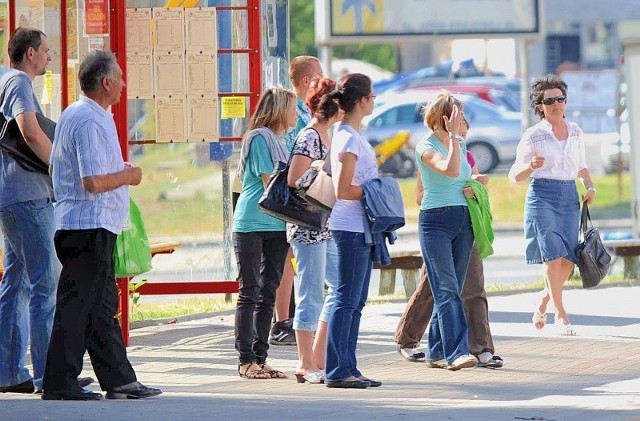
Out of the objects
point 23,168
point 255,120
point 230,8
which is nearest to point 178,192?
point 230,8

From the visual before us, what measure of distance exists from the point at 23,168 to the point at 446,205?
2455 millimetres

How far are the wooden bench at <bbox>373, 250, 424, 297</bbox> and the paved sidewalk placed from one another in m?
1.55

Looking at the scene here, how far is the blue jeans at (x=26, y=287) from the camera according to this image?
8336 mm

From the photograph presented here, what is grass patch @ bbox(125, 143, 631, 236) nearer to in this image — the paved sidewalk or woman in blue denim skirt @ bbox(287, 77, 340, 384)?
the paved sidewalk

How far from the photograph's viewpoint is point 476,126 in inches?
1400

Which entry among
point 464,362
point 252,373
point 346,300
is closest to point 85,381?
point 252,373

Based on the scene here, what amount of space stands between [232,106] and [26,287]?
3.32 metres

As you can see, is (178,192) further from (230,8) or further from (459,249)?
(459,249)

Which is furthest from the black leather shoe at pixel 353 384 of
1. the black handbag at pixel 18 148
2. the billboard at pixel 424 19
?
the billboard at pixel 424 19

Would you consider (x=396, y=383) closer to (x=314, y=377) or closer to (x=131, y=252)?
(x=314, y=377)

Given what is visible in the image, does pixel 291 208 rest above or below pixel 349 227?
above

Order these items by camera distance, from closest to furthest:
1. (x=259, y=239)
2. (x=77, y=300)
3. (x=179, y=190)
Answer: (x=77, y=300)
(x=259, y=239)
(x=179, y=190)

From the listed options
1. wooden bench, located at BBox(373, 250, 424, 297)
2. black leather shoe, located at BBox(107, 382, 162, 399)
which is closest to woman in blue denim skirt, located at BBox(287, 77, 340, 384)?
black leather shoe, located at BBox(107, 382, 162, 399)

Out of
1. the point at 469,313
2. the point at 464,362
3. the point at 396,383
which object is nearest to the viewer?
the point at 396,383
